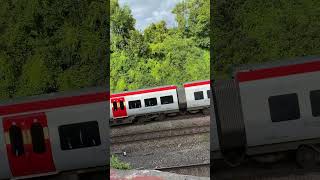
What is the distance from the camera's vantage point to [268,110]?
1067cm

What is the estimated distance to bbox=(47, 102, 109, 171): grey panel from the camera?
10875 millimetres

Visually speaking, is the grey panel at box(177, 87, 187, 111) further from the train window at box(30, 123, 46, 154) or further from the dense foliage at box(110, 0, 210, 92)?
the train window at box(30, 123, 46, 154)

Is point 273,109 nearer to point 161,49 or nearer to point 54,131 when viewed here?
point 54,131

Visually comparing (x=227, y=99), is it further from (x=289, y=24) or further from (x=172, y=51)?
(x=172, y=51)

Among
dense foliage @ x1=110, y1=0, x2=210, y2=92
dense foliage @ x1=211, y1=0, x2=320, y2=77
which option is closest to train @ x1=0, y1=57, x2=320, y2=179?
dense foliage @ x1=211, y1=0, x2=320, y2=77

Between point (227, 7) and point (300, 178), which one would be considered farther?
point (227, 7)

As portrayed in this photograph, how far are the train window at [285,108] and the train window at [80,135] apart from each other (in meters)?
4.88

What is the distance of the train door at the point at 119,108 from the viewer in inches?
942

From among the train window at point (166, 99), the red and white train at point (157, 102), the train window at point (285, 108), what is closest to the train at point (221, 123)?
the train window at point (285, 108)

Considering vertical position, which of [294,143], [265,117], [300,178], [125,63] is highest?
[125,63]

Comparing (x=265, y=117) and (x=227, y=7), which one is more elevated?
(x=227, y=7)

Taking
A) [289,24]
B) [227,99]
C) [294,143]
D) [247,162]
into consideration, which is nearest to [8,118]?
[227,99]

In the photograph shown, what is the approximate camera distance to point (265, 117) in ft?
35.1

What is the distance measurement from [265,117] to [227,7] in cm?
1844
